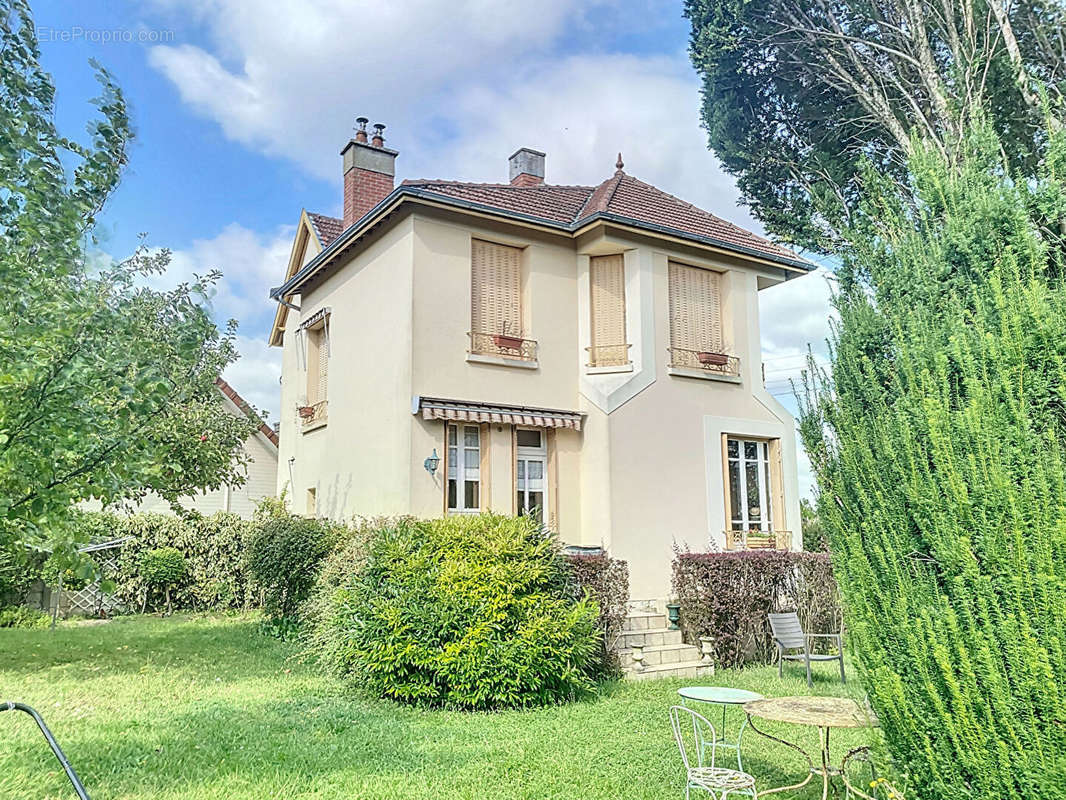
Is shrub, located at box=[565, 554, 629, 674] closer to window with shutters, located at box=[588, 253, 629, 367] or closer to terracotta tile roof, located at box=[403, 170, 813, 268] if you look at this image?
window with shutters, located at box=[588, 253, 629, 367]

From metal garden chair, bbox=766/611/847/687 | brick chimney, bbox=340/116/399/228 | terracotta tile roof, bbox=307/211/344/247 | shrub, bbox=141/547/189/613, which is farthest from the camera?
terracotta tile roof, bbox=307/211/344/247

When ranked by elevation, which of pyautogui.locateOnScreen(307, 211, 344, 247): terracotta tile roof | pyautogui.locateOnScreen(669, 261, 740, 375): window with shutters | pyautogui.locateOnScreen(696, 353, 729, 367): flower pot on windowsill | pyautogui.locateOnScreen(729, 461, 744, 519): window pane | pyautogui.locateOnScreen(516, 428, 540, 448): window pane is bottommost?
pyautogui.locateOnScreen(729, 461, 744, 519): window pane

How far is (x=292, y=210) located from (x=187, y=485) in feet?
37.1

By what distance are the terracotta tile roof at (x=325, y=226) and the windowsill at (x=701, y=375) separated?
36.8 ft

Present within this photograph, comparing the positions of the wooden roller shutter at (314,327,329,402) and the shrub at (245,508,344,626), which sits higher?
the wooden roller shutter at (314,327,329,402)

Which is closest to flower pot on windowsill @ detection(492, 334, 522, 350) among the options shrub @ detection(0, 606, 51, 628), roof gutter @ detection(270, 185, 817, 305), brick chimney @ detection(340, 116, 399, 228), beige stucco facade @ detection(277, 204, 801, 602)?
beige stucco facade @ detection(277, 204, 801, 602)

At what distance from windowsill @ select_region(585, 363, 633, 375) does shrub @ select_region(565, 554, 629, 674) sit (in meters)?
5.70

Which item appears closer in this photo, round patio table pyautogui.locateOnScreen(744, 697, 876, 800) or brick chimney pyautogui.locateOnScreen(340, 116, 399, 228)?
round patio table pyautogui.locateOnScreen(744, 697, 876, 800)

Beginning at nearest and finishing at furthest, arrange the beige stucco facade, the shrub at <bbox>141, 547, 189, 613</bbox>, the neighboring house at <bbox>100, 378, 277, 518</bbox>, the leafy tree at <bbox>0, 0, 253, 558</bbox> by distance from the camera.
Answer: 1. the leafy tree at <bbox>0, 0, 253, 558</bbox>
2. the beige stucco facade
3. the shrub at <bbox>141, 547, 189, 613</bbox>
4. the neighboring house at <bbox>100, 378, 277, 518</bbox>

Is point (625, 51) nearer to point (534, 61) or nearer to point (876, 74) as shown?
point (534, 61)

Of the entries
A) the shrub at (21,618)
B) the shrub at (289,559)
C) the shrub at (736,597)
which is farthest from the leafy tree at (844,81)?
the shrub at (21,618)

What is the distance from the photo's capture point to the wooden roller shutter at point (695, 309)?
1877 cm

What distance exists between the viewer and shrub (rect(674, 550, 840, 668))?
14.4 meters

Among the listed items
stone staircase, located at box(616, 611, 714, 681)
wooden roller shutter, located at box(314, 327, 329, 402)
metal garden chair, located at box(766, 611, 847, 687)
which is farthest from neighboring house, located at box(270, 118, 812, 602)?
metal garden chair, located at box(766, 611, 847, 687)
